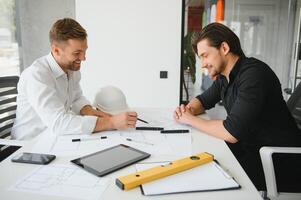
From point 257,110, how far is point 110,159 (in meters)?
0.71

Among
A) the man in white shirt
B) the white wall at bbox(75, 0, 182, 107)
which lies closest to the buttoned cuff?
the man in white shirt

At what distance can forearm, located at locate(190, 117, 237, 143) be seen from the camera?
1314 mm

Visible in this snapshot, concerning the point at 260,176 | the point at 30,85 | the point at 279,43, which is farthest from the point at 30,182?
the point at 279,43

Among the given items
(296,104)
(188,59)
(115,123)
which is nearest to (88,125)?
(115,123)

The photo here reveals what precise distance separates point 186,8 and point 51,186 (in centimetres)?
230

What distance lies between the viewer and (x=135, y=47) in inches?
111

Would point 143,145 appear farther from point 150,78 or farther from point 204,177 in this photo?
point 150,78

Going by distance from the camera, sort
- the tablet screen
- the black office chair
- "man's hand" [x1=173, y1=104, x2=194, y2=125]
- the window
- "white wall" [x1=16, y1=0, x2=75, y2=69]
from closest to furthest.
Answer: the tablet screen < "man's hand" [x1=173, y1=104, x2=194, y2=125] < the black office chair < the window < "white wall" [x1=16, y1=0, x2=75, y2=69]

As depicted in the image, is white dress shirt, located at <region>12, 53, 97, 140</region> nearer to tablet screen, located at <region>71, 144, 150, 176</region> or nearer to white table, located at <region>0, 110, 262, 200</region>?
white table, located at <region>0, 110, 262, 200</region>

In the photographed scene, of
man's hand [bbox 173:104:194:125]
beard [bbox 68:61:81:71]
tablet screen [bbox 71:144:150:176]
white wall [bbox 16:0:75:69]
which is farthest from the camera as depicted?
white wall [bbox 16:0:75:69]

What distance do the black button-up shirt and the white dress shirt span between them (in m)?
0.70

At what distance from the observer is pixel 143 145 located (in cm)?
124

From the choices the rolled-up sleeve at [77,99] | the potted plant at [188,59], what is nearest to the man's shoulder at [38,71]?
the rolled-up sleeve at [77,99]

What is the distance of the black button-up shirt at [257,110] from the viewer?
51.3 inches
